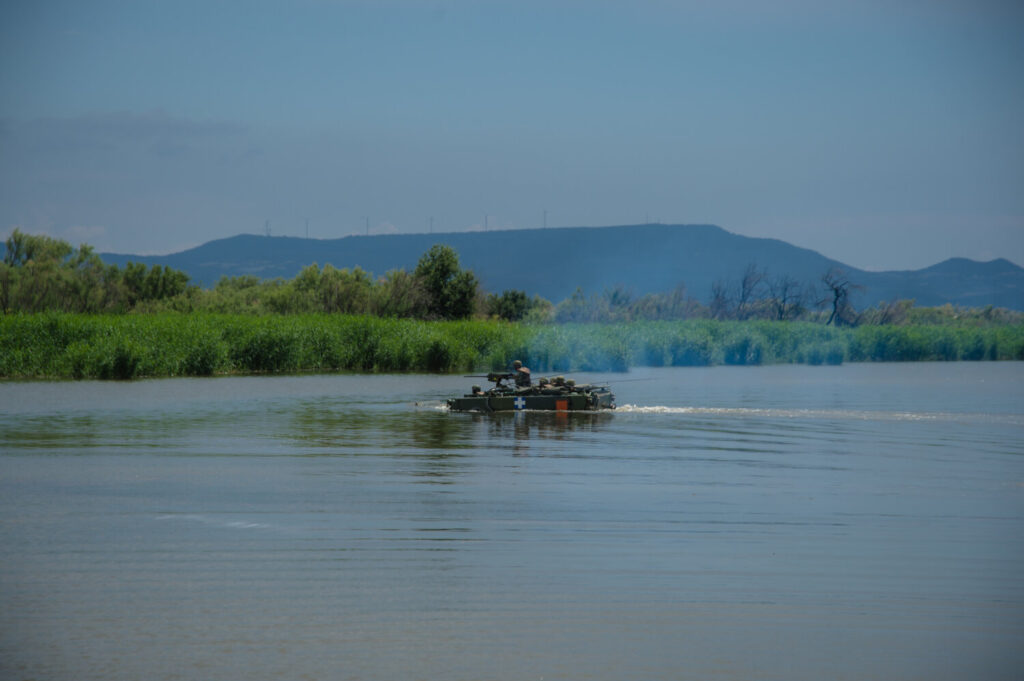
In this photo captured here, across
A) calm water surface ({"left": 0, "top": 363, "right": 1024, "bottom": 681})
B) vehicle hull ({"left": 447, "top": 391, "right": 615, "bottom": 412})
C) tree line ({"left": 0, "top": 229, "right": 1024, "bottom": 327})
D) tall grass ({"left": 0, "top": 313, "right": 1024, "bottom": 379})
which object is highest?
tree line ({"left": 0, "top": 229, "right": 1024, "bottom": 327})

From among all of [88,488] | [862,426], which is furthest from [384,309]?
[88,488]

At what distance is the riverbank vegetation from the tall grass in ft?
0.23

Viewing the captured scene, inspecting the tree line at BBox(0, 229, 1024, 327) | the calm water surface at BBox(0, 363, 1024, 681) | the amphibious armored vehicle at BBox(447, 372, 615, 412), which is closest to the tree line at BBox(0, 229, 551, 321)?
the tree line at BBox(0, 229, 1024, 327)

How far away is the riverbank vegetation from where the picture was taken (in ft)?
154

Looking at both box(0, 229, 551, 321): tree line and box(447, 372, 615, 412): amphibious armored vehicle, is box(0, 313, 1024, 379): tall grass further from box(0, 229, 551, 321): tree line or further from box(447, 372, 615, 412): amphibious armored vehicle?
box(447, 372, 615, 412): amphibious armored vehicle

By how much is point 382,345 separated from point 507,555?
44195 mm

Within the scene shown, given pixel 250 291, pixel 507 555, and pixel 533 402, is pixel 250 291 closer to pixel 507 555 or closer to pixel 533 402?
pixel 533 402

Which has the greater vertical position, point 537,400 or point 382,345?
point 382,345

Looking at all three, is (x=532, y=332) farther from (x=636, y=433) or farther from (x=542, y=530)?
(x=542, y=530)

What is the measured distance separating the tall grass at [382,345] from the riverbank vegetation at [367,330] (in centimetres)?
7

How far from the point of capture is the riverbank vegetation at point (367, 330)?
47062mm

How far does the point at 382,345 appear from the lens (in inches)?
2197

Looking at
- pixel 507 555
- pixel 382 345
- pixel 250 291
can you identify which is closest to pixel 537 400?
pixel 507 555

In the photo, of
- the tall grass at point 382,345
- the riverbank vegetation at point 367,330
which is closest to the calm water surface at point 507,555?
the tall grass at point 382,345
